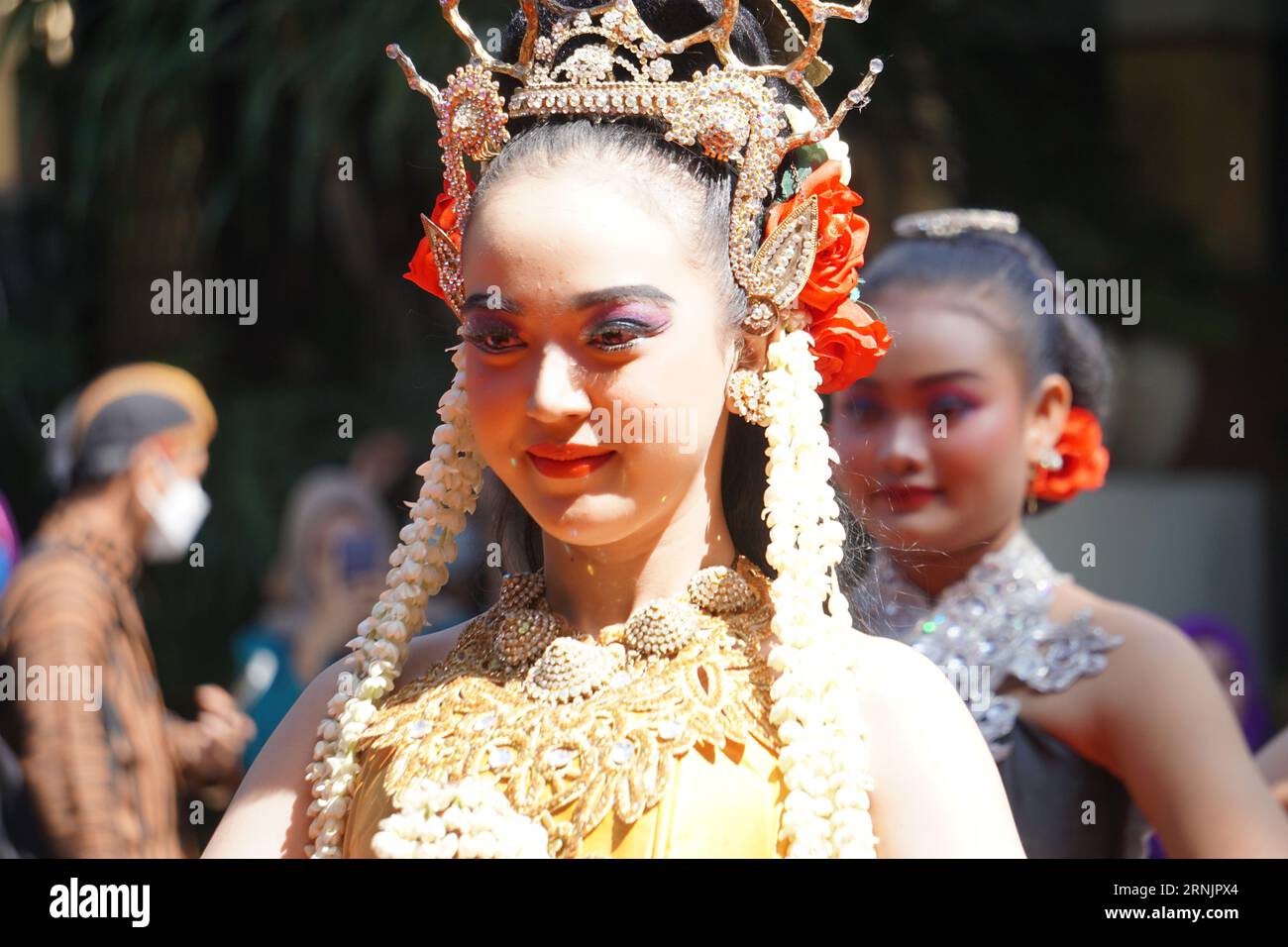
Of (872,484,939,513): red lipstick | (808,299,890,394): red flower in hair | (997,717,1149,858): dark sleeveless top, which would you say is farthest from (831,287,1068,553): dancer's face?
(808,299,890,394): red flower in hair

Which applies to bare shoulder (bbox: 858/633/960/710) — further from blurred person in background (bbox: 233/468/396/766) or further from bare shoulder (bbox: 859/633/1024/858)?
blurred person in background (bbox: 233/468/396/766)

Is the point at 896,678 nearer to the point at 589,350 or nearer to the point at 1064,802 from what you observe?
the point at 589,350

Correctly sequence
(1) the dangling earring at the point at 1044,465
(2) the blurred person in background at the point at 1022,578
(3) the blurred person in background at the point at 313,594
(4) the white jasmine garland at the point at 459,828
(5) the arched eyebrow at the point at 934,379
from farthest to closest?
(3) the blurred person in background at the point at 313,594 → (1) the dangling earring at the point at 1044,465 → (5) the arched eyebrow at the point at 934,379 → (2) the blurred person in background at the point at 1022,578 → (4) the white jasmine garland at the point at 459,828

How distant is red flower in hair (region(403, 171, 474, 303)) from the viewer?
2359 millimetres

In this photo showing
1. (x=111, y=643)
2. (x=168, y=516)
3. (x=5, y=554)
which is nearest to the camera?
(x=111, y=643)

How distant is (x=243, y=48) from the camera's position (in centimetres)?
677

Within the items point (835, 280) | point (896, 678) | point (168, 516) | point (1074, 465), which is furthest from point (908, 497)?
point (168, 516)

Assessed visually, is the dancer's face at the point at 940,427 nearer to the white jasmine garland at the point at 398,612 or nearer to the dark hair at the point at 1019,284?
the dark hair at the point at 1019,284

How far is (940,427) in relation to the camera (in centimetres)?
334

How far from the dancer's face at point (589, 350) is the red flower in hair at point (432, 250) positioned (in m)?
0.17

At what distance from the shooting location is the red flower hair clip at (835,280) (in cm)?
229

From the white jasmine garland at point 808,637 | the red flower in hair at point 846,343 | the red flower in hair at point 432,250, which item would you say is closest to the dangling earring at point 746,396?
the white jasmine garland at point 808,637

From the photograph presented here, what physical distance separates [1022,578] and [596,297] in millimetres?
1615
